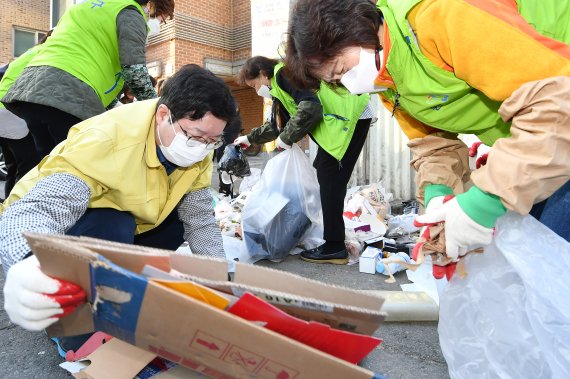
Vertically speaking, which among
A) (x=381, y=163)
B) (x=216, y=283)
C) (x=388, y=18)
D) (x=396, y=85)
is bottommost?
(x=381, y=163)

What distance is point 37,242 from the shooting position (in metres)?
0.68

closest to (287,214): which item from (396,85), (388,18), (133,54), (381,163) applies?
→ (133,54)

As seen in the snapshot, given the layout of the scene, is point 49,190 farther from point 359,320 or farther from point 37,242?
point 359,320

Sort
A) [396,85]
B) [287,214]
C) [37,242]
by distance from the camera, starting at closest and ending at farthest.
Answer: [37,242] < [396,85] < [287,214]

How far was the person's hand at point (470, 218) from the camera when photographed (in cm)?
98

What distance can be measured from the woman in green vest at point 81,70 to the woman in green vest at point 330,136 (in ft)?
2.66

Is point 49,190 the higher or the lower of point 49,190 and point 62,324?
the higher

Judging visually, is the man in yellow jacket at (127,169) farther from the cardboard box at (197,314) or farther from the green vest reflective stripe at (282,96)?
the green vest reflective stripe at (282,96)

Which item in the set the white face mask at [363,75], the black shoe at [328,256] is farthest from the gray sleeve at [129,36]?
the black shoe at [328,256]

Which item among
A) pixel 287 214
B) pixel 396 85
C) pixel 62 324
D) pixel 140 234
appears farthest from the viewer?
pixel 287 214

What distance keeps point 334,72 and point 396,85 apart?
201 millimetres

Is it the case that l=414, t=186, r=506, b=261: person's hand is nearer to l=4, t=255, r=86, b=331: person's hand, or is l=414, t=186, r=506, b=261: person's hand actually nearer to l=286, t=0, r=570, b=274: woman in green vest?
l=286, t=0, r=570, b=274: woman in green vest

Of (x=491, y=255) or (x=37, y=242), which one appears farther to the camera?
(x=491, y=255)

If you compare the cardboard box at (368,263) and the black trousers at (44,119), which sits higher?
the black trousers at (44,119)
